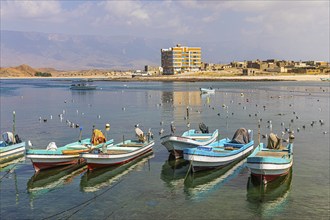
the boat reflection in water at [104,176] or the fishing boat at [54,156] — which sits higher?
the fishing boat at [54,156]

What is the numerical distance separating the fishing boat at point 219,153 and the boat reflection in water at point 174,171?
123 cm

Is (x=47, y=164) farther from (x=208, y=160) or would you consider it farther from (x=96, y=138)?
(x=208, y=160)

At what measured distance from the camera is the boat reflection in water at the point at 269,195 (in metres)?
22.5

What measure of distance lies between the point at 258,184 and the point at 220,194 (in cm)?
285

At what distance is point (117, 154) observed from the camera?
29.9 metres

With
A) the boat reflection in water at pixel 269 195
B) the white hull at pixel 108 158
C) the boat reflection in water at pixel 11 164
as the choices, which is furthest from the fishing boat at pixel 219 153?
the boat reflection in water at pixel 11 164

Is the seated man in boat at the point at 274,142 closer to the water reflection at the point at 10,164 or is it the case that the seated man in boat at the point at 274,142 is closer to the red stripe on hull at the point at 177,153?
the red stripe on hull at the point at 177,153

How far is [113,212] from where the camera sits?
71.8ft

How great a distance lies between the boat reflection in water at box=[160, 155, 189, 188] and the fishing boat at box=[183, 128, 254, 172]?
48.3 inches

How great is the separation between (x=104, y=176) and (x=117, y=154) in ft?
6.72

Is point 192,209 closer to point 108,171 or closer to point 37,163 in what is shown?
point 108,171

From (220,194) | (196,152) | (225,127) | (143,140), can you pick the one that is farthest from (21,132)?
(220,194)

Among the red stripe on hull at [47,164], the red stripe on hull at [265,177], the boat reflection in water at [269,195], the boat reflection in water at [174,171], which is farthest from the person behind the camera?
the red stripe on hull at [47,164]

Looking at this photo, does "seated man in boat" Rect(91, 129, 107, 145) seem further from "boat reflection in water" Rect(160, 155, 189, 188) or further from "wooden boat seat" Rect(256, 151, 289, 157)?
"wooden boat seat" Rect(256, 151, 289, 157)
